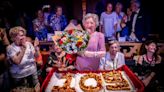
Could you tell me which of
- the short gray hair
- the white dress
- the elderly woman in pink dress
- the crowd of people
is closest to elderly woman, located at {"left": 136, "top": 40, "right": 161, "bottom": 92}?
the crowd of people

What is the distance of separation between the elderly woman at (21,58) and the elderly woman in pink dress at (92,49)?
51 cm

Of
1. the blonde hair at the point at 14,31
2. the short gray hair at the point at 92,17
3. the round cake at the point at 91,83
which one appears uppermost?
the short gray hair at the point at 92,17

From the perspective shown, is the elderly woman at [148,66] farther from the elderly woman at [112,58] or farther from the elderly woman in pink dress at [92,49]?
the elderly woman in pink dress at [92,49]

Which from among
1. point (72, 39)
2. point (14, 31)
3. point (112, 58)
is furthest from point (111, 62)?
point (14, 31)

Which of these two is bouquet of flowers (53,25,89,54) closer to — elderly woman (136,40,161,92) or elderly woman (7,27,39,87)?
elderly woman (7,27,39,87)

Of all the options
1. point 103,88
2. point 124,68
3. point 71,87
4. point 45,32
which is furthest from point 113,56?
point 45,32

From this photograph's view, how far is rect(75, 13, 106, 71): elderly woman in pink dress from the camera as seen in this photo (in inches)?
127

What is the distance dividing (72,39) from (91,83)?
538mm

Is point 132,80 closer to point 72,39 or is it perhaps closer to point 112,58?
point 112,58

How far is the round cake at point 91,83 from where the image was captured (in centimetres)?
314

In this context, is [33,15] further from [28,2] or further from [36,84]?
[36,84]

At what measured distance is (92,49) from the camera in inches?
131

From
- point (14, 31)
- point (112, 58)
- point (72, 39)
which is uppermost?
point (14, 31)


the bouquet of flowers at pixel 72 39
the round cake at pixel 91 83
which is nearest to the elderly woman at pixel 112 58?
the round cake at pixel 91 83
